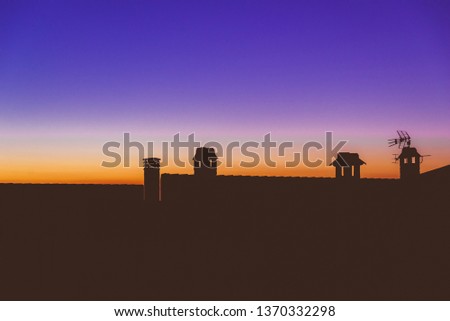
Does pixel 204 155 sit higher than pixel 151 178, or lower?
higher

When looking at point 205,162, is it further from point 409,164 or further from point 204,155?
point 409,164

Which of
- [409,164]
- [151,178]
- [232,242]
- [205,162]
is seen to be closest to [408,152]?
[409,164]

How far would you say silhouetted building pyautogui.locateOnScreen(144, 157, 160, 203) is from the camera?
1409cm

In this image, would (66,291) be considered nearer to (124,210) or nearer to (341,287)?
→ (124,210)

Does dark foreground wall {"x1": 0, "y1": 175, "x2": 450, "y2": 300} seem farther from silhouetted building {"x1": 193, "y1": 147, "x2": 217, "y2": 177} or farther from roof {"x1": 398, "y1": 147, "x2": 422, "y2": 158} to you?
roof {"x1": 398, "y1": 147, "x2": 422, "y2": 158}

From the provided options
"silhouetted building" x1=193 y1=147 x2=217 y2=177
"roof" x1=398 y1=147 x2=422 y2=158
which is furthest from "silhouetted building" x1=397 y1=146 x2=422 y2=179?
"silhouetted building" x1=193 y1=147 x2=217 y2=177

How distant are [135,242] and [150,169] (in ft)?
9.88

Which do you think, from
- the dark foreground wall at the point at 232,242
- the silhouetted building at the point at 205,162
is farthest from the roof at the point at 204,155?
the dark foreground wall at the point at 232,242

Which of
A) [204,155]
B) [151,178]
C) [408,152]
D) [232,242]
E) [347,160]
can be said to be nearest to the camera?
[232,242]

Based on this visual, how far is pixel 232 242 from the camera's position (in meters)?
11.8

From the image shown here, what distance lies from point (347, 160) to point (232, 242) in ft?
19.0

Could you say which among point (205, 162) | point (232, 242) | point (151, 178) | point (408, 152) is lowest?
point (232, 242)

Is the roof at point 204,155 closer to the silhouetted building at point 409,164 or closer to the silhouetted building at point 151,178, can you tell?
the silhouetted building at point 151,178

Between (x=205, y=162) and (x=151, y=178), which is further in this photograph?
(x=151, y=178)
